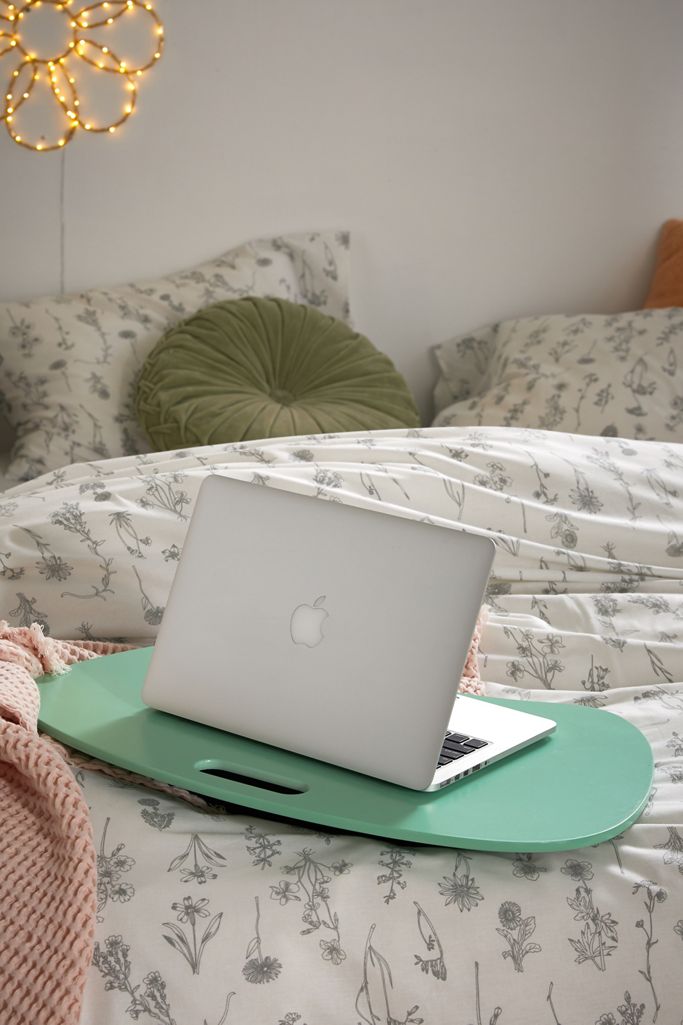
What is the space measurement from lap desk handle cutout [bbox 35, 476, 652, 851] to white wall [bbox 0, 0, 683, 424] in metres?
1.43

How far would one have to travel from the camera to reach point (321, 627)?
0.93 metres

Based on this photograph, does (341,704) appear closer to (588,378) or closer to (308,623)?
(308,623)

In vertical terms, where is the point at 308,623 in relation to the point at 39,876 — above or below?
above

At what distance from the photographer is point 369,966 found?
811mm

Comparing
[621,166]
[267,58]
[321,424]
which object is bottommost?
[321,424]

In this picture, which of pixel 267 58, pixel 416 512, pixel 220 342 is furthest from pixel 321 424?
pixel 267 58

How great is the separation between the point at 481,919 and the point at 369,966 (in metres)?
0.09

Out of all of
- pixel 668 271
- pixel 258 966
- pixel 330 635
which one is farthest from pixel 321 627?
pixel 668 271

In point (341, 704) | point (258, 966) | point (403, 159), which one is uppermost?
point (403, 159)

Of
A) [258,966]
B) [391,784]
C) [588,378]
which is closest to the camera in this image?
[258,966]

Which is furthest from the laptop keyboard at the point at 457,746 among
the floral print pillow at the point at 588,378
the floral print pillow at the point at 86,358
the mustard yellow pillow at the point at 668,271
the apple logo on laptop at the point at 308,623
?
the mustard yellow pillow at the point at 668,271

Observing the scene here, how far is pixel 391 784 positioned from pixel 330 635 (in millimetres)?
131

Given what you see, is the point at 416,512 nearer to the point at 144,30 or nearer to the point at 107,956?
the point at 107,956

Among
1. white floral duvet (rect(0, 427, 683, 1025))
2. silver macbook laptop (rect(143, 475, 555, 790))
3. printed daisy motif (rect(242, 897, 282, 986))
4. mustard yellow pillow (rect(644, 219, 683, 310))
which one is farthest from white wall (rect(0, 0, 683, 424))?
printed daisy motif (rect(242, 897, 282, 986))
